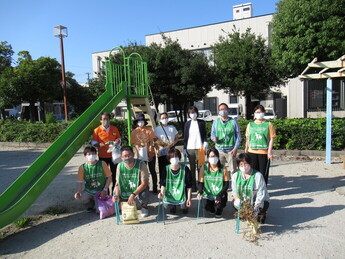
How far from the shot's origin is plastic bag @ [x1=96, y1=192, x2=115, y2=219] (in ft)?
14.6

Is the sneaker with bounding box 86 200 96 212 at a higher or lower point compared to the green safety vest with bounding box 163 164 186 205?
lower

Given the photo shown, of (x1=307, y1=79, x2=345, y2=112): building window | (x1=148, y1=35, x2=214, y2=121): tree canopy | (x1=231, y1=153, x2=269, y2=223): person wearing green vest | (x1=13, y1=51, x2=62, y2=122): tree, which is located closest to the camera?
(x1=231, y1=153, x2=269, y2=223): person wearing green vest

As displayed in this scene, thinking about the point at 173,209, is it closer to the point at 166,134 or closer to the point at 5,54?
the point at 166,134

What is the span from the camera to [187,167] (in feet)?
14.6

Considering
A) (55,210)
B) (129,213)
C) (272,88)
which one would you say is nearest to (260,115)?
(129,213)

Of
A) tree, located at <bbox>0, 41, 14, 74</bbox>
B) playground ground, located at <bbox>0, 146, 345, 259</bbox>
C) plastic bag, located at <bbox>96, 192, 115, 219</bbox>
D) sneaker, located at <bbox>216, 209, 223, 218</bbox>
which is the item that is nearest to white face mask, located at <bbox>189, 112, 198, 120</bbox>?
playground ground, located at <bbox>0, 146, 345, 259</bbox>

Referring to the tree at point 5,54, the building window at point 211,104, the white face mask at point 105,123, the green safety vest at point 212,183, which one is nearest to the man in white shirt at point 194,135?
the green safety vest at point 212,183

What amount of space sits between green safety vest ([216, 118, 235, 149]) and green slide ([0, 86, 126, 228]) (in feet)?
8.32

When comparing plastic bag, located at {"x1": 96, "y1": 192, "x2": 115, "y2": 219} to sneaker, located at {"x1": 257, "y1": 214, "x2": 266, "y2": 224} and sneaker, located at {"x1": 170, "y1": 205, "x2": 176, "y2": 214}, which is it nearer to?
sneaker, located at {"x1": 170, "y1": 205, "x2": 176, "y2": 214}

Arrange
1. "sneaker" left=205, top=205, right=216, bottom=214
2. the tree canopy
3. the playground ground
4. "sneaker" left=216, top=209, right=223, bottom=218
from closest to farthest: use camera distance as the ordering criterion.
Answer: the playground ground
"sneaker" left=216, top=209, right=223, bottom=218
"sneaker" left=205, top=205, right=216, bottom=214
the tree canopy

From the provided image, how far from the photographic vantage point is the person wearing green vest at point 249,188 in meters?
3.86

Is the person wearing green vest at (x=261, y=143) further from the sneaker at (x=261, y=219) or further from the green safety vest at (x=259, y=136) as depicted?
the sneaker at (x=261, y=219)

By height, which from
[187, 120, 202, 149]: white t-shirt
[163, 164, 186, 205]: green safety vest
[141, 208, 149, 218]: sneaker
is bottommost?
[141, 208, 149, 218]: sneaker

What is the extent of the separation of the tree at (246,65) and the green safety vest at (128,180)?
9.41 m
